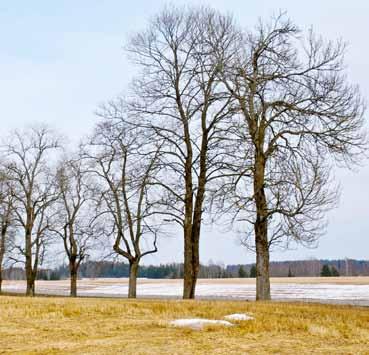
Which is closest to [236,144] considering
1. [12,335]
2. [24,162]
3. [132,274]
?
[12,335]

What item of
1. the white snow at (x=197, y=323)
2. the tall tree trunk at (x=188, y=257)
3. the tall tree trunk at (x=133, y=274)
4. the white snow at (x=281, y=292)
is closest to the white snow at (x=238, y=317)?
the white snow at (x=197, y=323)

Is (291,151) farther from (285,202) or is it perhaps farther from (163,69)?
(163,69)

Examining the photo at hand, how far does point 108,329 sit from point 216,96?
1282 centimetres

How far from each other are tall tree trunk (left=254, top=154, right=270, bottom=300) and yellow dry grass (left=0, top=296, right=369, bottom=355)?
4.13 m

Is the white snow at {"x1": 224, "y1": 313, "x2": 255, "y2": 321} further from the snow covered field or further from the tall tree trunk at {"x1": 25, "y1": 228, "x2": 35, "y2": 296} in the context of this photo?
the tall tree trunk at {"x1": 25, "y1": 228, "x2": 35, "y2": 296}

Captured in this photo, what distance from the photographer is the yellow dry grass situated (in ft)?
32.9

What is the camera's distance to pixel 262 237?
2077 centimetres

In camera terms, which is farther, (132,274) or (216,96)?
(132,274)

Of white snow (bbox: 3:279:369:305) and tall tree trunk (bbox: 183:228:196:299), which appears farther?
white snow (bbox: 3:279:369:305)

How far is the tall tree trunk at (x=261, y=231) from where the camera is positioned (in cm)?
2042

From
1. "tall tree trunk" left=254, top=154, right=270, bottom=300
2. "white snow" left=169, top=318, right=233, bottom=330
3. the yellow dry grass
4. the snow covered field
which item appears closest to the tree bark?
"tall tree trunk" left=254, top=154, right=270, bottom=300

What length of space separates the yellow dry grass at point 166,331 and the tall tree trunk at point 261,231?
413 cm

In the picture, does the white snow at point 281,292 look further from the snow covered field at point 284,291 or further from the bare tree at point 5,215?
the bare tree at point 5,215

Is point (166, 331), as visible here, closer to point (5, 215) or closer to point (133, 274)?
point (133, 274)
